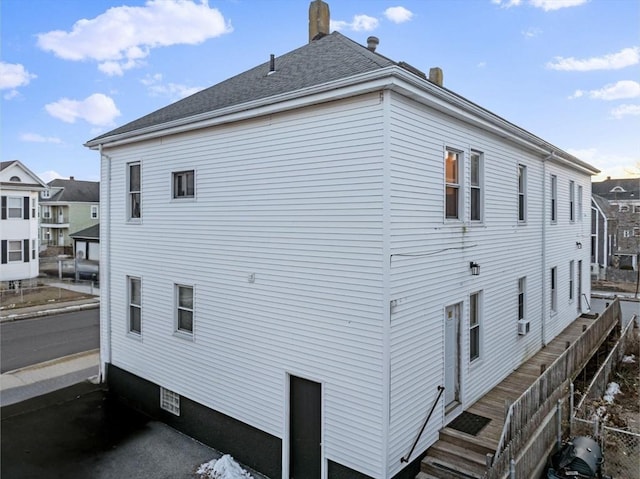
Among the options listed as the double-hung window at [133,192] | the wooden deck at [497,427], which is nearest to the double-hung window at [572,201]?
the wooden deck at [497,427]

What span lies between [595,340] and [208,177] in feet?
44.1

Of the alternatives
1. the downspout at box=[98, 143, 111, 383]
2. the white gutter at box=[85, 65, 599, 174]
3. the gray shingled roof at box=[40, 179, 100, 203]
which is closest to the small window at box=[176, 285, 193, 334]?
the downspout at box=[98, 143, 111, 383]

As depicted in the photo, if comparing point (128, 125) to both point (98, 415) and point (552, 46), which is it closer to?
point (98, 415)

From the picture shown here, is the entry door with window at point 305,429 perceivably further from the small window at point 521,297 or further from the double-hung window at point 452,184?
the small window at point 521,297

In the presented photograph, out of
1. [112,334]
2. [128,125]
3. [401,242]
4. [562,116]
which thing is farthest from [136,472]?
[562,116]

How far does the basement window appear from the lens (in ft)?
32.1

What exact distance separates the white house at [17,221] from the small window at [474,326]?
1206 inches

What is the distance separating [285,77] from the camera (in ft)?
27.7

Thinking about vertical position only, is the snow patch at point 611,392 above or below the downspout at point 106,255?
below

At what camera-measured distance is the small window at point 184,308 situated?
9.53 meters

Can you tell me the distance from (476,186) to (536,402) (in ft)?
15.3

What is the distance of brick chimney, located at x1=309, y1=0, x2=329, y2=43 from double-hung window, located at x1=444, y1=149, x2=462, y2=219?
5.43 meters

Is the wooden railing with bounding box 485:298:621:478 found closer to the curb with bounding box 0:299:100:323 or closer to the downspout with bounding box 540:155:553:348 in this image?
the downspout with bounding box 540:155:553:348

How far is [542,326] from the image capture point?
12852 mm
